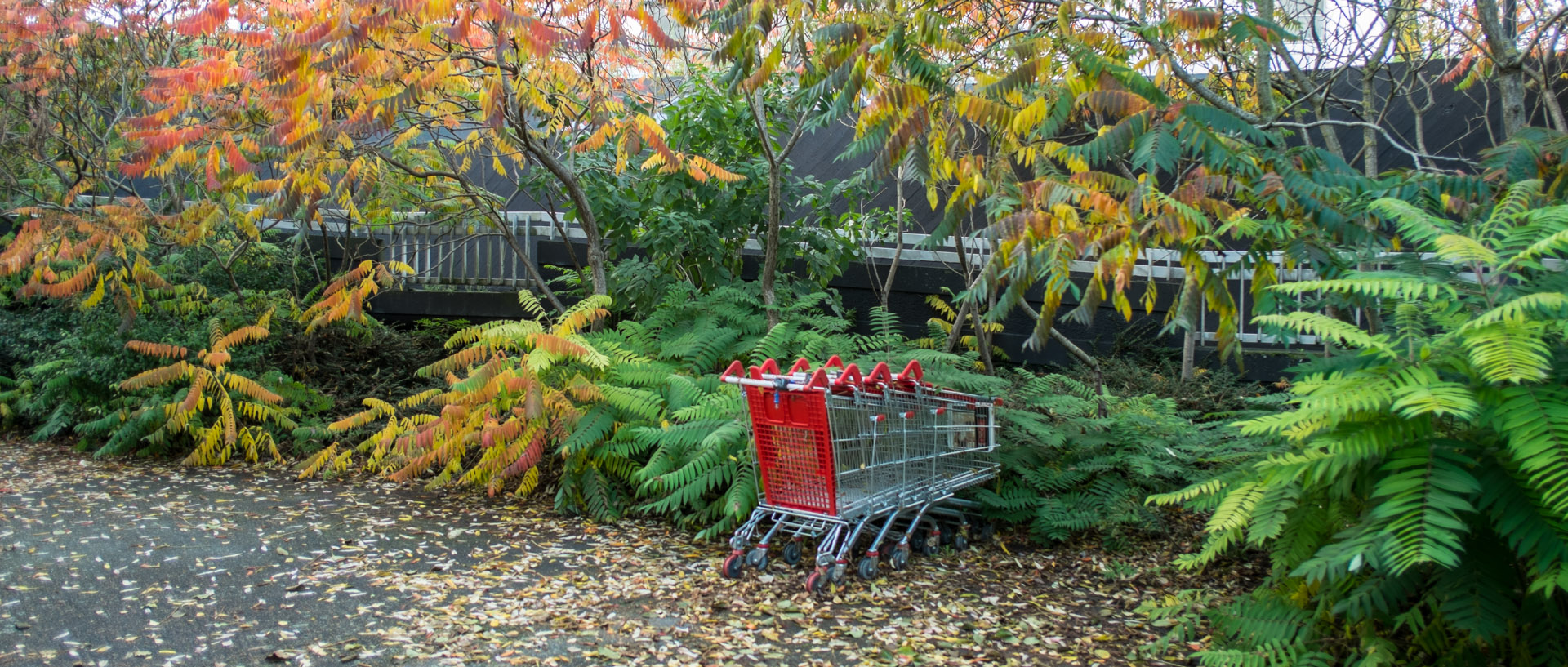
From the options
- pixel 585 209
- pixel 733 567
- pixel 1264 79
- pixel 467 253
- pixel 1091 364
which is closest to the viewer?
pixel 733 567

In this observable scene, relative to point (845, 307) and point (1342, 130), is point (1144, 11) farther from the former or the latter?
point (1342, 130)

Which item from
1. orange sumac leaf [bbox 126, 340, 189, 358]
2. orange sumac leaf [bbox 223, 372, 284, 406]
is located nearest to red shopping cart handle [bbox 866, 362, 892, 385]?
orange sumac leaf [bbox 223, 372, 284, 406]

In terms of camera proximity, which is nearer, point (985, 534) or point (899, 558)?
point (899, 558)

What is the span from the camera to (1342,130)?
1002 cm

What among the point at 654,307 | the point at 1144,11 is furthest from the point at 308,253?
the point at 1144,11

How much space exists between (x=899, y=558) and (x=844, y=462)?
2.01 ft

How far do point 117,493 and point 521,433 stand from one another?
2.94 m

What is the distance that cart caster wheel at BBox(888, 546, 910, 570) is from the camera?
16.3 feet

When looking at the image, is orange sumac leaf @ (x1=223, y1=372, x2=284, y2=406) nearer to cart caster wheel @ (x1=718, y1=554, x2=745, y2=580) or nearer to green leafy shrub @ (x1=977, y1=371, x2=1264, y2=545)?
cart caster wheel @ (x1=718, y1=554, x2=745, y2=580)

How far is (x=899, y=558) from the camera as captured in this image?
4965 mm

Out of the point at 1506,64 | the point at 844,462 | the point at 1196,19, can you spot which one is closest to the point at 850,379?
the point at 844,462

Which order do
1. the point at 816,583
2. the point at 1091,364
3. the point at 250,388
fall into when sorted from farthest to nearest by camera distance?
the point at 1091,364, the point at 250,388, the point at 816,583

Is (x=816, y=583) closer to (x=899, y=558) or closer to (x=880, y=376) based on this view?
(x=899, y=558)

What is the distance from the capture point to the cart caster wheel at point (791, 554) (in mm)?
4938
